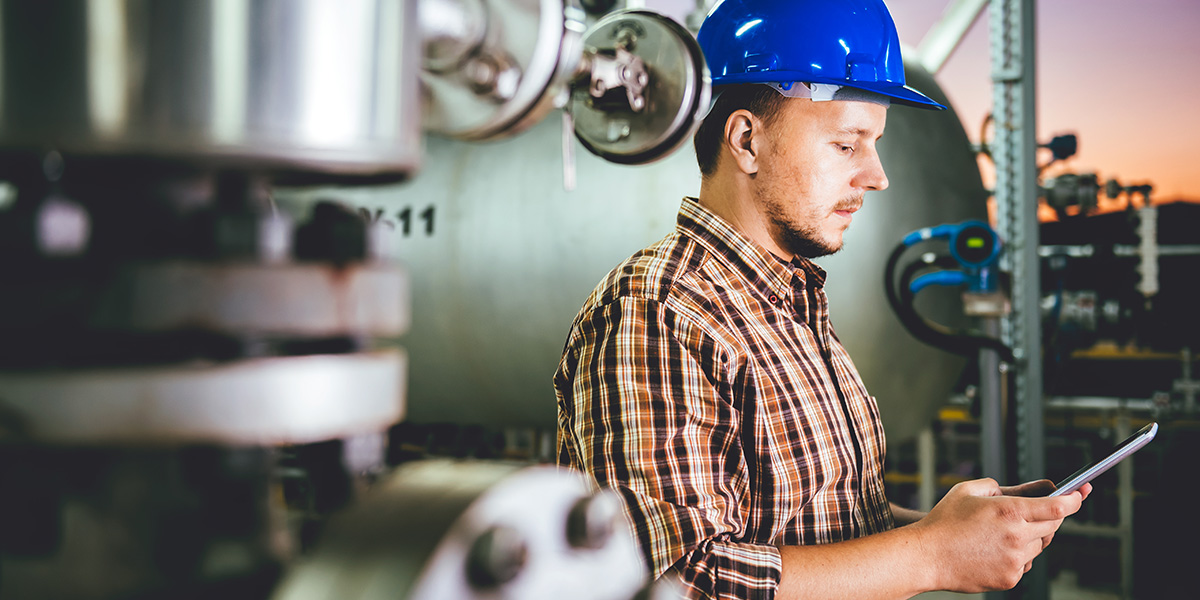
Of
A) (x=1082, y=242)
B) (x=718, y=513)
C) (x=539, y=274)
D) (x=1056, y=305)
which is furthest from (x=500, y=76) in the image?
(x=1082, y=242)

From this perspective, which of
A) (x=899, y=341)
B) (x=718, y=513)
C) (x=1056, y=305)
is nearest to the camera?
(x=718, y=513)

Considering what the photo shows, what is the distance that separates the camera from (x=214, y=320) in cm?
23

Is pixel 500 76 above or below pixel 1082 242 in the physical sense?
below

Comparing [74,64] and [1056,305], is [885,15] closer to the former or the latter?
[74,64]

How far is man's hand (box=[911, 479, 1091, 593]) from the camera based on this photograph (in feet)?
2.95

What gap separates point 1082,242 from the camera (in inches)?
173

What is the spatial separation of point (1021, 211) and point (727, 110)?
3.76ft

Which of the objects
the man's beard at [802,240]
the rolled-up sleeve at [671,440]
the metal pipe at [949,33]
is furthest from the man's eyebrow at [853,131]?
the metal pipe at [949,33]

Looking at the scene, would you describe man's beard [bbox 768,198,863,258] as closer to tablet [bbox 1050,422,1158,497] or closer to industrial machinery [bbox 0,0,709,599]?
tablet [bbox 1050,422,1158,497]

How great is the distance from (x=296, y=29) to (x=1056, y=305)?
2.30 meters

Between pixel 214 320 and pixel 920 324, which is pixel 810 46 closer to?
pixel 920 324

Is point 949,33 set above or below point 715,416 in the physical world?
above

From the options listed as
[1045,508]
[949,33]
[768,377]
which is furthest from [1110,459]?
[949,33]

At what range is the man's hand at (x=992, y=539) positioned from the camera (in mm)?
898
